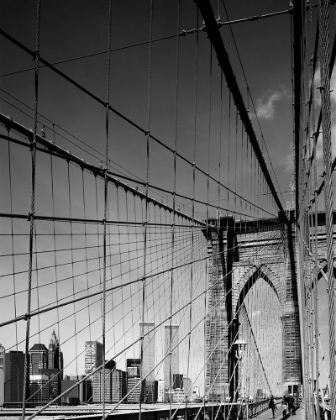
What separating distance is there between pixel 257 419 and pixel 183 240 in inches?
241

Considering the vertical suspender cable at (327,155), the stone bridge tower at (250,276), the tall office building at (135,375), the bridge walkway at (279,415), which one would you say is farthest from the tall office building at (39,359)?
the stone bridge tower at (250,276)

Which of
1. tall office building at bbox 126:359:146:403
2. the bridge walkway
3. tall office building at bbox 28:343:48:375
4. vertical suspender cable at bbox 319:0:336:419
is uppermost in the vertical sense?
vertical suspender cable at bbox 319:0:336:419

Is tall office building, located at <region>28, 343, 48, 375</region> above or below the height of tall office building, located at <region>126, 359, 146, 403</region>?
above

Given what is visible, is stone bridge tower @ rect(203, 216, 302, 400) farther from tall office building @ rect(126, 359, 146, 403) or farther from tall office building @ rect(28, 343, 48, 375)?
tall office building @ rect(28, 343, 48, 375)

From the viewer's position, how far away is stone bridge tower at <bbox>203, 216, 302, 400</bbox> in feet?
55.7

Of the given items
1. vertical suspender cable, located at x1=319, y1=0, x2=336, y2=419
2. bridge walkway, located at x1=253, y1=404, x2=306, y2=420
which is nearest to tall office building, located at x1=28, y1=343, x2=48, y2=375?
vertical suspender cable, located at x1=319, y1=0, x2=336, y2=419

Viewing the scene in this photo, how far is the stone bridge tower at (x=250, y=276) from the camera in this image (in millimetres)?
16969

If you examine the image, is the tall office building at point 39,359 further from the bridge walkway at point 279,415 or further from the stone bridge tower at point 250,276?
the stone bridge tower at point 250,276

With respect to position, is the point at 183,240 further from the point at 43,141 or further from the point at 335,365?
the point at 335,365

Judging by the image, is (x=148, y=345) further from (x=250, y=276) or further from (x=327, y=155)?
(x=250, y=276)

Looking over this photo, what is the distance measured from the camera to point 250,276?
19094 millimetres

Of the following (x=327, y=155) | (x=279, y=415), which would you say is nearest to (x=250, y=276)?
(x=279, y=415)

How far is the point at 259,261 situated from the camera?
62.4ft

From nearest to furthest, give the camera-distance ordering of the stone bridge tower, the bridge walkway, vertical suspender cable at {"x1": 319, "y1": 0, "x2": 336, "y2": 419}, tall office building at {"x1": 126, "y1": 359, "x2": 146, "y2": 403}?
vertical suspender cable at {"x1": 319, "y1": 0, "x2": 336, "y2": 419} → tall office building at {"x1": 126, "y1": 359, "x2": 146, "y2": 403} → the bridge walkway → the stone bridge tower
